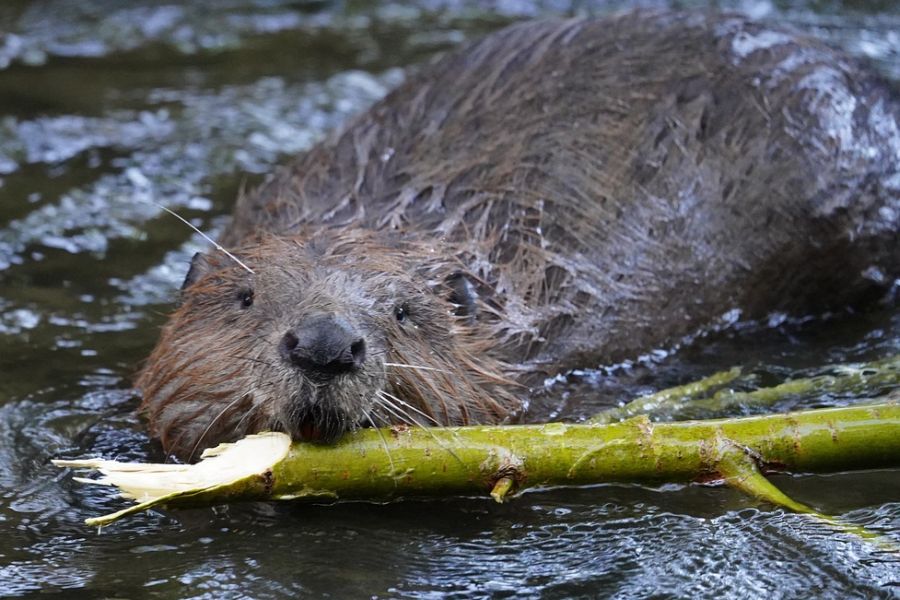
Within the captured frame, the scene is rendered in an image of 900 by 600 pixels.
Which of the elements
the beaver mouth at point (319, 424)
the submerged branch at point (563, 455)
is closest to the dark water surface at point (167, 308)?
the submerged branch at point (563, 455)

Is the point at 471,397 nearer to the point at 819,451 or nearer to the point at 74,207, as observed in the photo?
the point at 819,451

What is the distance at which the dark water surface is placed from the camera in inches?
151

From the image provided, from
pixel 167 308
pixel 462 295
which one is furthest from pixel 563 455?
pixel 167 308

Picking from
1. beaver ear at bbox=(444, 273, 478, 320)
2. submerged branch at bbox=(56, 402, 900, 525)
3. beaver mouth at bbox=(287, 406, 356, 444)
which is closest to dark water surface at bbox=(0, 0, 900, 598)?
submerged branch at bbox=(56, 402, 900, 525)

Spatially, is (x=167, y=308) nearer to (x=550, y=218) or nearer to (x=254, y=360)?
(x=550, y=218)

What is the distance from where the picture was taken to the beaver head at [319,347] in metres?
3.74

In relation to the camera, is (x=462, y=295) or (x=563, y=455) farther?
(x=462, y=295)

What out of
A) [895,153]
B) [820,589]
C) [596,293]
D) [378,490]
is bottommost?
[820,589]

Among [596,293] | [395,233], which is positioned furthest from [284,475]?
[596,293]

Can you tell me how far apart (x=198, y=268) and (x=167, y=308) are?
1.34 m

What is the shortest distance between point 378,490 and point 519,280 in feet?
4.55

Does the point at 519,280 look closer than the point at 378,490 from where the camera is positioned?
No

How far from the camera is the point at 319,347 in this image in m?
3.62

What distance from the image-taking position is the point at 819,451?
3.85 metres
